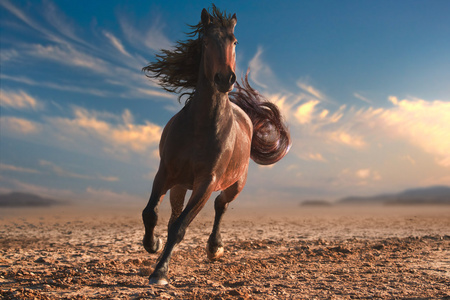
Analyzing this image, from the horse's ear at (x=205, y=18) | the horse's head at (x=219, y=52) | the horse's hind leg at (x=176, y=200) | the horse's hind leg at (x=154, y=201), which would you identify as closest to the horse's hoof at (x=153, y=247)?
the horse's hind leg at (x=154, y=201)

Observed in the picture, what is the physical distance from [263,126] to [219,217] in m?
2.05

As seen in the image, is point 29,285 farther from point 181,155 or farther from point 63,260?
point 181,155

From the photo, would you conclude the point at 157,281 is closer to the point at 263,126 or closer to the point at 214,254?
the point at 214,254

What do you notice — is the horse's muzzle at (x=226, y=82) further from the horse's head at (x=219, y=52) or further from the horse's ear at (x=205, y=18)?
the horse's ear at (x=205, y=18)

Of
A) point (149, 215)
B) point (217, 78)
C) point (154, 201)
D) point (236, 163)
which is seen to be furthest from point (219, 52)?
point (149, 215)

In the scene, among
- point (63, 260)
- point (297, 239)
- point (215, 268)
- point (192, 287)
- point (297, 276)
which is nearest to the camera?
point (192, 287)

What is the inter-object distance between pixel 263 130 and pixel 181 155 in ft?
10.4

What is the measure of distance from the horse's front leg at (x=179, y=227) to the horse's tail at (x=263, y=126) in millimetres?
3007

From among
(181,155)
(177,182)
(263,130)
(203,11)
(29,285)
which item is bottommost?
(29,285)

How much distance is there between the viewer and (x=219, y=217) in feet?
20.2

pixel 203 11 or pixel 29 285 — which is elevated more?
pixel 203 11

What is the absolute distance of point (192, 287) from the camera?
4.12 metres

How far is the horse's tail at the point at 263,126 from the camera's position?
23.2 feet

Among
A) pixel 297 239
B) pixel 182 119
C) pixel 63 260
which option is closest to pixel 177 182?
pixel 182 119
